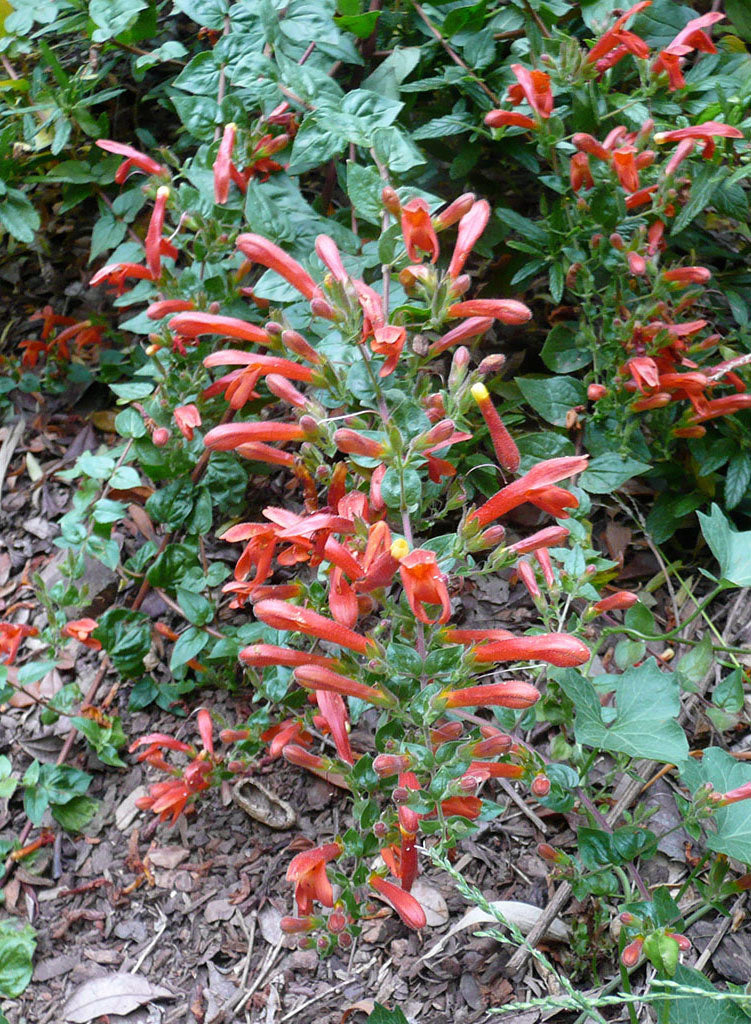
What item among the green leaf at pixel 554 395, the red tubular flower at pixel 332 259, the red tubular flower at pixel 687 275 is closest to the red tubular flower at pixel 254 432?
the red tubular flower at pixel 332 259

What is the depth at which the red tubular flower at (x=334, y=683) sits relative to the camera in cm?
147

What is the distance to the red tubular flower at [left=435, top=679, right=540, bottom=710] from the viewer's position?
4.69ft

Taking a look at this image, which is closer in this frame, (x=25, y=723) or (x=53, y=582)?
(x=25, y=723)

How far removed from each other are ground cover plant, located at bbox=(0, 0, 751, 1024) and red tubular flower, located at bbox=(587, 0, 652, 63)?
0.01m

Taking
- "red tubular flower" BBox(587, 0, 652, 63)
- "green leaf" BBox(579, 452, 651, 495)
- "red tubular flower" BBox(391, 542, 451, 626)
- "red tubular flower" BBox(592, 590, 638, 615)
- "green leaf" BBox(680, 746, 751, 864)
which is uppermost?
"red tubular flower" BBox(587, 0, 652, 63)

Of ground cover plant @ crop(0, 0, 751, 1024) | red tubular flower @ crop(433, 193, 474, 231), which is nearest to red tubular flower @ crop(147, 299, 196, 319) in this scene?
ground cover plant @ crop(0, 0, 751, 1024)

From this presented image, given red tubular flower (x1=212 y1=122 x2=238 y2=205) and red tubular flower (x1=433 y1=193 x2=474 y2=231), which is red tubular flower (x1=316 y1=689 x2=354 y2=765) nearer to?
red tubular flower (x1=433 y1=193 x2=474 y2=231)

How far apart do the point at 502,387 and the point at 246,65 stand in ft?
3.84

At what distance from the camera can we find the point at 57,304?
139 inches

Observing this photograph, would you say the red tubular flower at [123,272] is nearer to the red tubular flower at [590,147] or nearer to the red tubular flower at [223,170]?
the red tubular flower at [223,170]

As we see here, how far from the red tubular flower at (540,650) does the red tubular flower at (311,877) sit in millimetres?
578

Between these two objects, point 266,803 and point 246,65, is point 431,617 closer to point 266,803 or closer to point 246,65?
point 266,803

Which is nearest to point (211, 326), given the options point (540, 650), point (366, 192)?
point (366, 192)

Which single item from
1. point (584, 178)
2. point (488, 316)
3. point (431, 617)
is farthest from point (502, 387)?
point (431, 617)
